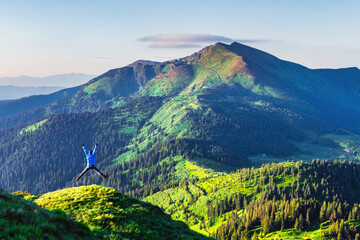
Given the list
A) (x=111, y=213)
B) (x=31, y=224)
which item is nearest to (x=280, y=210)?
(x=111, y=213)

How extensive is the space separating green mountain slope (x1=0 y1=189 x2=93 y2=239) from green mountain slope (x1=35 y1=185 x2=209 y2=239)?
3.20m

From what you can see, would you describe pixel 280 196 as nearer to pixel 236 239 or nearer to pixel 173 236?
pixel 236 239

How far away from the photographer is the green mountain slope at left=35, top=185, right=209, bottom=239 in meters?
23.1

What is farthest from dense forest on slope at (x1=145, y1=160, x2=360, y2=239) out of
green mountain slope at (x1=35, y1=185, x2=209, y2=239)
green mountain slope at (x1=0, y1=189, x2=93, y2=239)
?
green mountain slope at (x1=0, y1=189, x2=93, y2=239)

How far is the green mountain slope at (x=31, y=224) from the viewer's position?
44.7ft

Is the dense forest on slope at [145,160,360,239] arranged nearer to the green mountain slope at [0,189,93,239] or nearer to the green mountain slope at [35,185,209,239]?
the green mountain slope at [35,185,209,239]

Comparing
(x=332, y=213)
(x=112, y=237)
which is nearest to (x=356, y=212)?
(x=332, y=213)

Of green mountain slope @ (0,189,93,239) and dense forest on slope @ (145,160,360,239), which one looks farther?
dense forest on slope @ (145,160,360,239)

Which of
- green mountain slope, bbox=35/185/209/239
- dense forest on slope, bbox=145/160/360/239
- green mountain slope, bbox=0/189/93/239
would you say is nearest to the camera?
green mountain slope, bbox=0/189/93/239

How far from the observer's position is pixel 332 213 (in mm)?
124750

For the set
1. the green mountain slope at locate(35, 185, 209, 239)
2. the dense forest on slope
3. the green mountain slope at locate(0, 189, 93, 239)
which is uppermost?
the green mountain slope at locate(0, 189, 93, 239)

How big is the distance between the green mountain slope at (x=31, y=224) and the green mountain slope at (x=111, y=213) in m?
3.20

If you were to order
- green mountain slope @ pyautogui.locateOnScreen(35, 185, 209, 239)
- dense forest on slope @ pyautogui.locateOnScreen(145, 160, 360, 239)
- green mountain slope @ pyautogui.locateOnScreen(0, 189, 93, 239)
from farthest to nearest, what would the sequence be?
dense forest on slope @ pyautogui.locateOnScreen(145, 160, 360, 239) < green mountain slope @ pyautogui.locateOnScreen(35, 185, 209, 239) < green mountain slope @ pyautogui.locateOnScreen(0, 189, 93, 239)

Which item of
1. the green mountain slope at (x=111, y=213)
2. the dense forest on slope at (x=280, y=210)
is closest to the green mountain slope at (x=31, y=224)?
the green mountain slope at (x=111, y=213)
